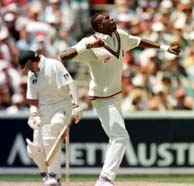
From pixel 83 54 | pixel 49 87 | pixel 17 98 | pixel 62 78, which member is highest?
pixel 83 54

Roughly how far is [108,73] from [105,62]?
161 mm

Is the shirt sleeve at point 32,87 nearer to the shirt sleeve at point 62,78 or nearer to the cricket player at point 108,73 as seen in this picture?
the shirt sleeve at point 62,78

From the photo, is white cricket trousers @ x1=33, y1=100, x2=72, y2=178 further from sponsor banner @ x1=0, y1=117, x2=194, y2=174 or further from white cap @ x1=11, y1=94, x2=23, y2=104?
white cap @ x1=11, y1=94, x2=23, y2=104

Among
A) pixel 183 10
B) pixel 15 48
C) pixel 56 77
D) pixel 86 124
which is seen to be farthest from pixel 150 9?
pixel 56 77

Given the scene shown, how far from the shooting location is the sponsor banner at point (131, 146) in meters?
13.6

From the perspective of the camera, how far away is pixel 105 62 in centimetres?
1026

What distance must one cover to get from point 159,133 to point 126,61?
2195 mm

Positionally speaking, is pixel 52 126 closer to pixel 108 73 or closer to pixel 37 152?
pixel 37 152

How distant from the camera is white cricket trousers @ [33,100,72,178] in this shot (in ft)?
35.3

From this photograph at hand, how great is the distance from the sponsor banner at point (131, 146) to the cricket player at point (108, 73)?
329 cm

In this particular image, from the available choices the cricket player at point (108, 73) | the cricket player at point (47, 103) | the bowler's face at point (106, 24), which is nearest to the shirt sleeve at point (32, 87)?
the cricket player at point (47, 103)

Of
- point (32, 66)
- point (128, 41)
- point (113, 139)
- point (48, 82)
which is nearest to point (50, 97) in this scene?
point (48, 82)

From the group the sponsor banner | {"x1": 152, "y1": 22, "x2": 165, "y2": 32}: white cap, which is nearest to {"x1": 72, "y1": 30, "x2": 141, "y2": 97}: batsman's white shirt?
the sponsor banner

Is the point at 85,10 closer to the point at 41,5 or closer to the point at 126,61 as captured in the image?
the point at 41,5
